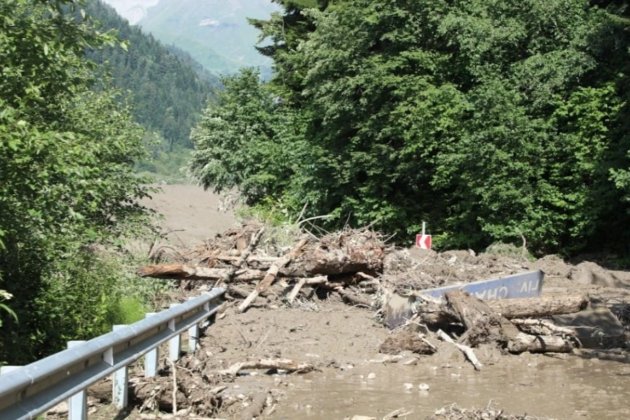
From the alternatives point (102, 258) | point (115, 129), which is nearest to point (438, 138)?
point (115, 129)

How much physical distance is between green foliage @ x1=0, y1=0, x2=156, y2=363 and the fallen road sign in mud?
5.47m

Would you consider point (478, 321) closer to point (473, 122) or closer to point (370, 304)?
point (370, 304)

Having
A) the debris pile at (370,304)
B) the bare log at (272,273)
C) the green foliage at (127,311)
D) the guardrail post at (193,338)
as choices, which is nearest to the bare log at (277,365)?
the debris pile at (370,304)

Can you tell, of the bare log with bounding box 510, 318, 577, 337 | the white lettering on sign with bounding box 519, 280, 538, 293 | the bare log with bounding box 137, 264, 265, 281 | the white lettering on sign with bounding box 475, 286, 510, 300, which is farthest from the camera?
the bare log with bounding box 137, 264, 265, 281

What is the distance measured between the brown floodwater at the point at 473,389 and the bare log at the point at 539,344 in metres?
0.29

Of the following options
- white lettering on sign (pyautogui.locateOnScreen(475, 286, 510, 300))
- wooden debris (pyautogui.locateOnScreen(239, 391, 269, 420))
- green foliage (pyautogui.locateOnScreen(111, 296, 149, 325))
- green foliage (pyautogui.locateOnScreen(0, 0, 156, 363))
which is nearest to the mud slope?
green foliage (pyautogui.locateOnScreen(111, 296, 149, 325))

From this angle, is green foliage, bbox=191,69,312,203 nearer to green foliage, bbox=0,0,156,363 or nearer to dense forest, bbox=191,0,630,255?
dense forest, bbox=191,0,630,255

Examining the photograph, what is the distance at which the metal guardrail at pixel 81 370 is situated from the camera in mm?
4660

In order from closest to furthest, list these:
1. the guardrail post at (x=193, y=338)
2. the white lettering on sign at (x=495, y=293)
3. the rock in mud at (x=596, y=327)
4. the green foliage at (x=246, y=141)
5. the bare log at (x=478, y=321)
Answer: the guardrail post at (x=193, y=338)
the bare log at (x=478, y=321)
the rock in mud at (x=596, y=327)
the white lettering on sign at (x=495, y=293)
the green foliage at (x=246, y=141)

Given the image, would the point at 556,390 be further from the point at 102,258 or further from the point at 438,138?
the point at 438,138

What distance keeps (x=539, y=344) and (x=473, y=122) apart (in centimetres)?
1610

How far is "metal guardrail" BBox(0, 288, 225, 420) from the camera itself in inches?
183

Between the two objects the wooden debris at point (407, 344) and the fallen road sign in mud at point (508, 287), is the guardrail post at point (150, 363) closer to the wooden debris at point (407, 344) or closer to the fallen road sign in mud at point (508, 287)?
the wooden debris at point (407, 344)

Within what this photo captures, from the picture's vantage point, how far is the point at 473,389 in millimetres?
8508
